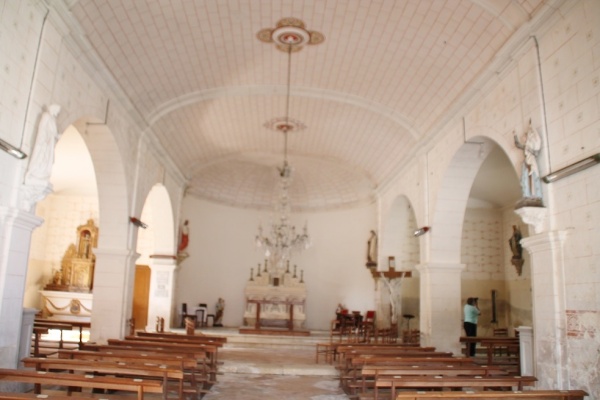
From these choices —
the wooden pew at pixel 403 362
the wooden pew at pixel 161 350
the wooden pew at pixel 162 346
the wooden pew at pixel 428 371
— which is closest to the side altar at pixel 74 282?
the wooden pew at pixel 162 346

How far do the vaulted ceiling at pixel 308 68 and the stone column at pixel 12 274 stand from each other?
3.33m

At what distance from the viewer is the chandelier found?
9758 mm

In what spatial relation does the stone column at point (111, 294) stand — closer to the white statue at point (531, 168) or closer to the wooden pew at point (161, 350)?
the wooden pew at point (161, 350)

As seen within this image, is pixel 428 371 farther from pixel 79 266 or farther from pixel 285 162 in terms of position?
pixel 79 266

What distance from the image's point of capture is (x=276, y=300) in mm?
18203

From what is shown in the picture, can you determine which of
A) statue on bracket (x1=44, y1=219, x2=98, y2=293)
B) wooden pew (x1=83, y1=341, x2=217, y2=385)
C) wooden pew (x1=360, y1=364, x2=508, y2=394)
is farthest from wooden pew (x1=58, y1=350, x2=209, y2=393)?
statue on bracket (x1=44, y1=219, x2=98, y2=293)

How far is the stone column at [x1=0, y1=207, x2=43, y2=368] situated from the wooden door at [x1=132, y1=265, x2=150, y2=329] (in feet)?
34.5

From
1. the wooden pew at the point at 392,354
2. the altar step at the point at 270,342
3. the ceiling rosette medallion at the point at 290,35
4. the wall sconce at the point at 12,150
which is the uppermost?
the ceiling rosette medallion at the point at 290,35

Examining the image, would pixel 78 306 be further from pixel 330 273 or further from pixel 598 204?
pixel 598 204

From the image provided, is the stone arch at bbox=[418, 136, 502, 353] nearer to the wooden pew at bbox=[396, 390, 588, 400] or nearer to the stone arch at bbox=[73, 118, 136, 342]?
the wooden pew at bbox=[396, 390, 588, 400]

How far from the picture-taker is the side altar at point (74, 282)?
55.2ft

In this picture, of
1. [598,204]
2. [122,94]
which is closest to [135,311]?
[122,94]

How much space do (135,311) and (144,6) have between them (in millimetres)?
11688

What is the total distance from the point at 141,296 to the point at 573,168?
581 inches
